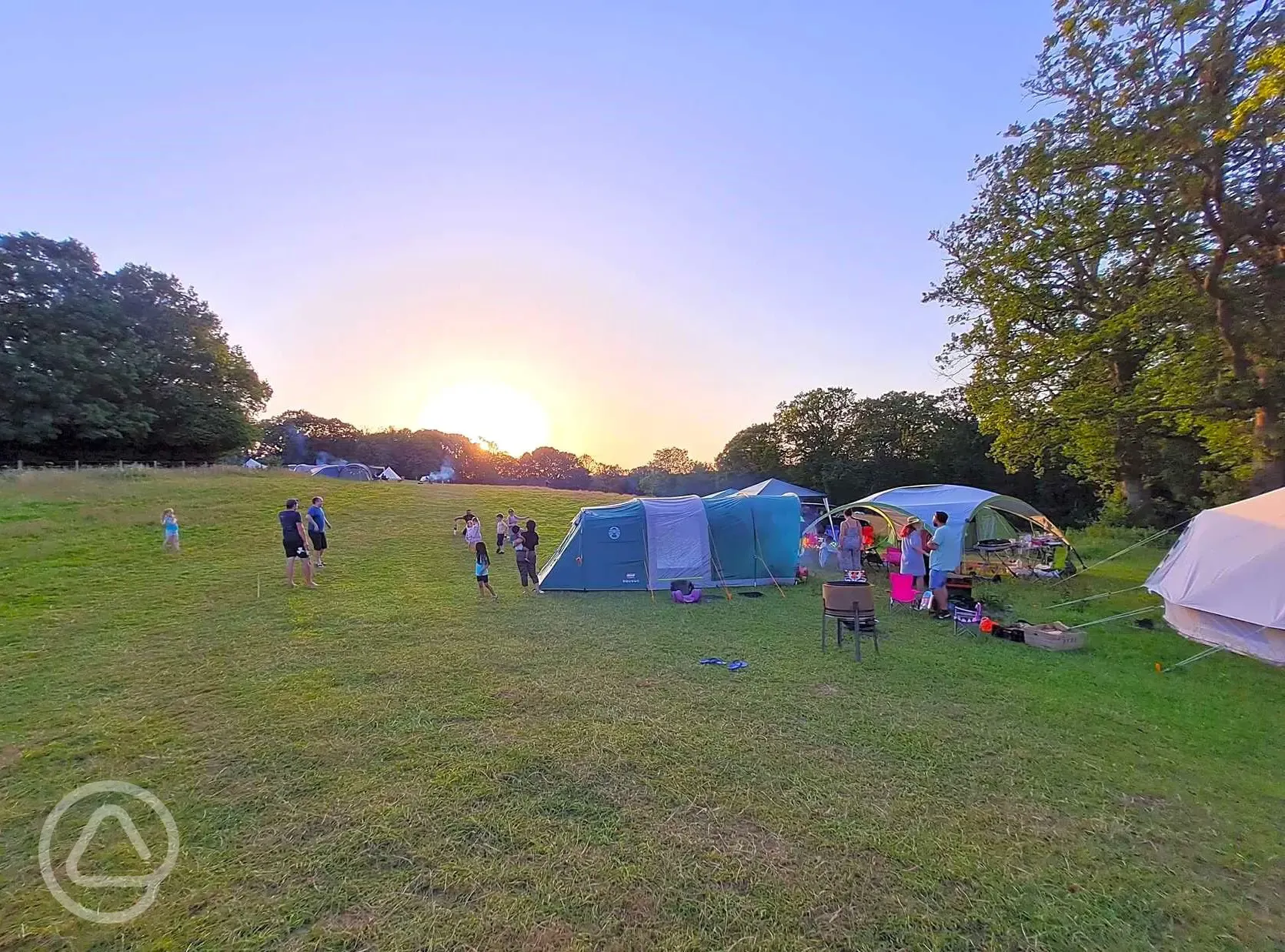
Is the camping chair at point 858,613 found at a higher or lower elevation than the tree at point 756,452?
lower

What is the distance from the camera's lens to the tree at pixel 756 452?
47.1 m

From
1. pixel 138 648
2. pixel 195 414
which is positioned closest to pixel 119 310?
pixel 195 414

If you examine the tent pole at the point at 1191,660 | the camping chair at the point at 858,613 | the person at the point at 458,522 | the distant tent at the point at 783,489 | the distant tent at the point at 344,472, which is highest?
the distant tent at the point at 344,472

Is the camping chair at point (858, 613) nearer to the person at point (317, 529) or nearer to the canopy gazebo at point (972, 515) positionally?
the canopy gazebo at point (972, 515)

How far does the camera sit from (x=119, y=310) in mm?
32688

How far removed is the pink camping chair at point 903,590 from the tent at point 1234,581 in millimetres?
3579

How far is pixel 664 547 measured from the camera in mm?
12570

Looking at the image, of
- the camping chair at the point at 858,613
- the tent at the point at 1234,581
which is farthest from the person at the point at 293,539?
the tent at the point at 1234,581

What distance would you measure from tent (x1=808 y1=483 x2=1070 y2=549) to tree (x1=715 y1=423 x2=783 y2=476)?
29606mm

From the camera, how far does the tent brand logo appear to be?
125 inches

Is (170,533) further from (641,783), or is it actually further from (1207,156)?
(1207,156)

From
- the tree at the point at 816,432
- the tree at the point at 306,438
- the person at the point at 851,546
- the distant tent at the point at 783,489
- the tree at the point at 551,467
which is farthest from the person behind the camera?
the tree at the point at 551,467

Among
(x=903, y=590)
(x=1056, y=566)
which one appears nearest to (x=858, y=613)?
(x=903, y=590)

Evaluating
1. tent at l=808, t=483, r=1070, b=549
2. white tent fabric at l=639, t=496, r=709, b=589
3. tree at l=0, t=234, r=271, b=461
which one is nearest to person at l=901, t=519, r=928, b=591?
tent at l=808, t=483, r=1070, b=549
